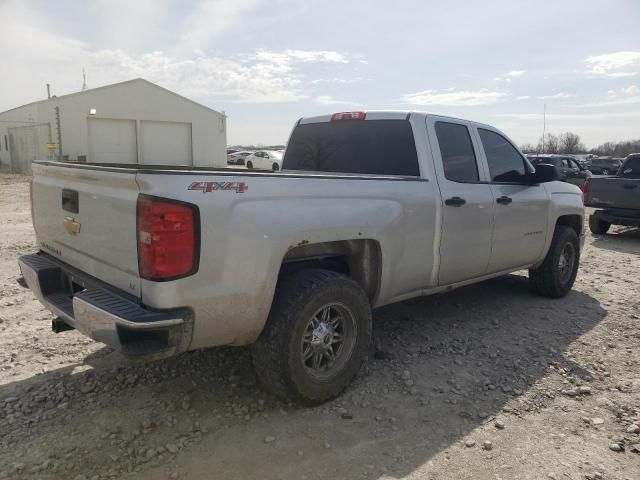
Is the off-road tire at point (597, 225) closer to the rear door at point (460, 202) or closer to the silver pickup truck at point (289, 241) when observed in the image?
the silver pickup truck at point (289, 241)

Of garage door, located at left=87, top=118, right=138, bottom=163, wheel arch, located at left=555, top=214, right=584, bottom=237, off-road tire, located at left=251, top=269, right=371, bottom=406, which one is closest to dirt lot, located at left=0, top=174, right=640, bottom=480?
off-road tire, located at left=251, top=269, right=371, bottom=406

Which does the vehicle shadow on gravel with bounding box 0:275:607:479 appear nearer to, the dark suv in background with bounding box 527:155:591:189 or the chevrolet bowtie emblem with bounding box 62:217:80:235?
the chevrolet bowtie emblem with bounding box 62:217:80:235

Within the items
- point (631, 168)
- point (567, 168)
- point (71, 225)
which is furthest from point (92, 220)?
point (567, 168)

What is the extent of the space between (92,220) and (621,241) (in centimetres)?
1074

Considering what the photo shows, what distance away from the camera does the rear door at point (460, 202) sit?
423 cm

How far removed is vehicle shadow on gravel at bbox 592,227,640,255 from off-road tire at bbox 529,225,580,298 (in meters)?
4.20

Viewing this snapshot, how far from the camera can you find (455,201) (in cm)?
423

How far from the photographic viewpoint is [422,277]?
4.10 meters

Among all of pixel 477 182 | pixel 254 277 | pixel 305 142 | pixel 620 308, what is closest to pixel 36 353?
pixel 254 277

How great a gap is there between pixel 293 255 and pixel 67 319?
1429 mm

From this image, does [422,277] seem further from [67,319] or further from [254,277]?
[67,319]

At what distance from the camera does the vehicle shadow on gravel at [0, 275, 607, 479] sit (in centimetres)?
279

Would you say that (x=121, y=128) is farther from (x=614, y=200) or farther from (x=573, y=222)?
(x=573, y=222)

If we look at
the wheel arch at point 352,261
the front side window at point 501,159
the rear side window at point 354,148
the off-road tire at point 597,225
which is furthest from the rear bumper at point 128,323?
the off-road tire at point 597,225
